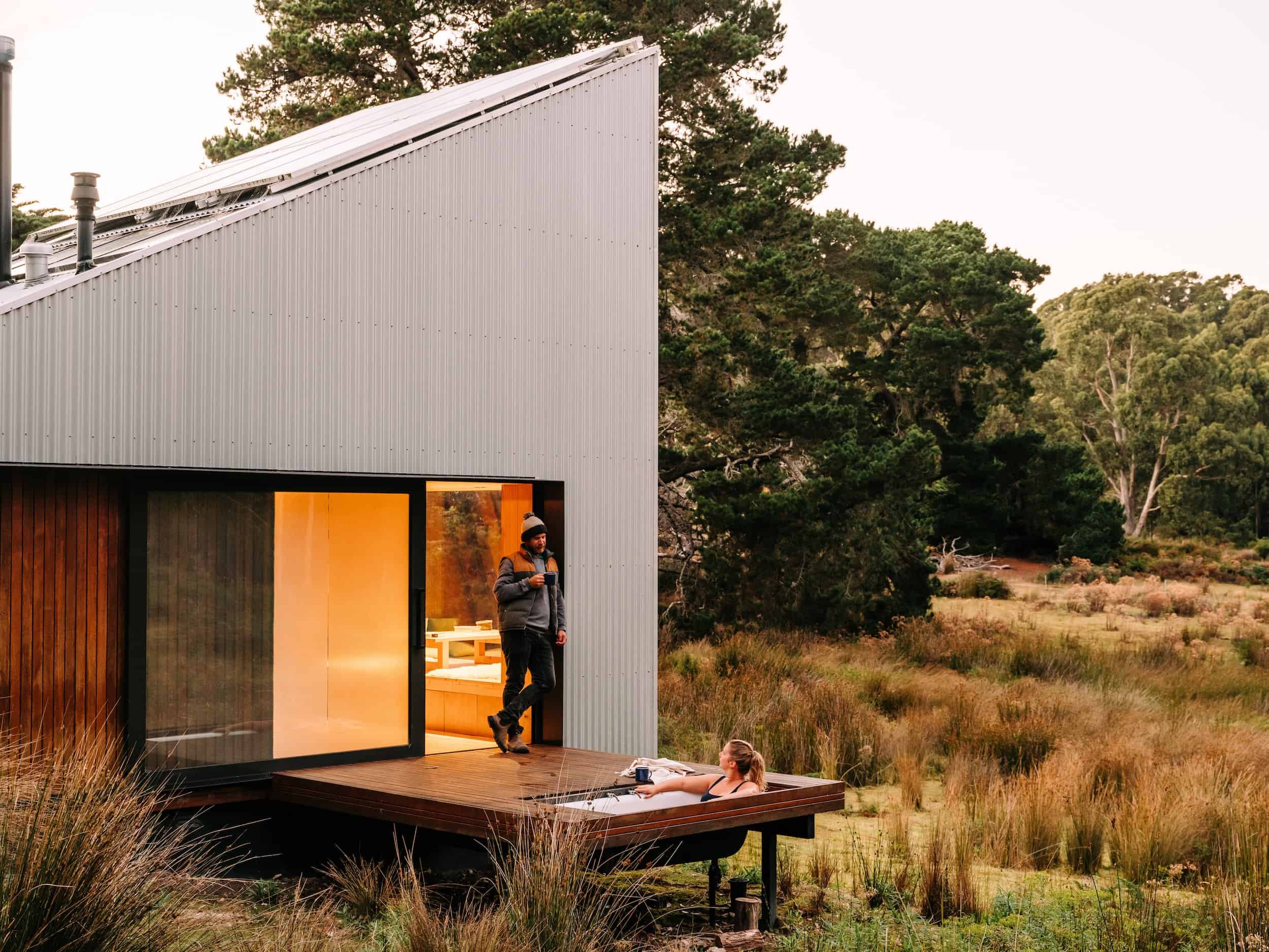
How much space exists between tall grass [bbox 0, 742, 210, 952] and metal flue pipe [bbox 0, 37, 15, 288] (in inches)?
181

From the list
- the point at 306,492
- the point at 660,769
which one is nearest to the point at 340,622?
the point at 306,492

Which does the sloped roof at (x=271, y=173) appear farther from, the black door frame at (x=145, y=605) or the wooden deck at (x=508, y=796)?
the wooden deck at (x=508, y=796)

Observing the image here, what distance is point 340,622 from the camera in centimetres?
845

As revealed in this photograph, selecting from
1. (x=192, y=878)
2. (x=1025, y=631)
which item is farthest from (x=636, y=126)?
(x=1025, y=631)

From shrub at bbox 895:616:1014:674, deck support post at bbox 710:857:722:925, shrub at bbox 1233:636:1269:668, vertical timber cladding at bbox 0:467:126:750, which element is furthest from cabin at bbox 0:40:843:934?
shrub at bbox 1233:636:1269:668

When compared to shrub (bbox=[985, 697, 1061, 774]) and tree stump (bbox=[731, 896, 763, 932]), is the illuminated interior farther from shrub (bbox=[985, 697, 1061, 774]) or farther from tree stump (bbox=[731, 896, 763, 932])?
shrub (bbox=[985, 697, 1061, 774])

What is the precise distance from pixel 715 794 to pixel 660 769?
562 mm

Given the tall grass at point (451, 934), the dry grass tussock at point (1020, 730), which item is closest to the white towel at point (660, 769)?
the dry grass tussock at point (1020, 730)

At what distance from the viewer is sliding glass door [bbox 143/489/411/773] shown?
766cm

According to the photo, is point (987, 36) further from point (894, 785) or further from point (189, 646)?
point (189, 646)

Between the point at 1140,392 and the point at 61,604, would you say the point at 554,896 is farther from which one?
the point at 1140,392

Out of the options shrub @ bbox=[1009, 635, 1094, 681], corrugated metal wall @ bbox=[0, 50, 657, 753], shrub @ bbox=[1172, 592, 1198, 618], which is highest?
corrugated metal wall @ bbox=[0, 50, 657, 753]

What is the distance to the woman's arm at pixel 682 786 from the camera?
7246 mm

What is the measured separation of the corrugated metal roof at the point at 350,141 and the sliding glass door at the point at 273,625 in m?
2.10
